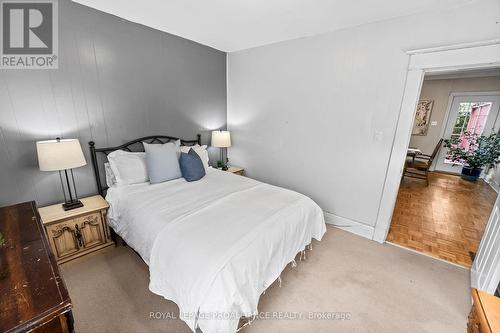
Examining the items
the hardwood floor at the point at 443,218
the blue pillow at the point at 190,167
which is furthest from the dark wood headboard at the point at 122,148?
the hardwood floor at the point at 443,218

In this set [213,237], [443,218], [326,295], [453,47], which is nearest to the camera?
[213,237]

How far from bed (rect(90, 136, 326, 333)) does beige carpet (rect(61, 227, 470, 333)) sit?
290 millimetres

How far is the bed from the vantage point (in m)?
1.28

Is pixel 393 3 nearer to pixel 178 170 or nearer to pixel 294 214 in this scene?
pixel 294 214

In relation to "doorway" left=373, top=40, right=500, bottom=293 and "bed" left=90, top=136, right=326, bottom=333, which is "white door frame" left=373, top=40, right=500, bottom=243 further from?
"bed" left=90, top=136, right=326, bottom=333

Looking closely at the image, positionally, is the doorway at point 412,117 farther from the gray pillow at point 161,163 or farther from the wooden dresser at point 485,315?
the gray pillow at point 161,163

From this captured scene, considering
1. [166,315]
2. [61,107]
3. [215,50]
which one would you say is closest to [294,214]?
[166,315]

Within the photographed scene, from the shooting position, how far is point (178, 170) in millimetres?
2613

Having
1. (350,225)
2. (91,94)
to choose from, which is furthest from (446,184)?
(91,94)

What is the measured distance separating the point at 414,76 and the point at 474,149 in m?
4.92

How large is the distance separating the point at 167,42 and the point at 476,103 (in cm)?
719

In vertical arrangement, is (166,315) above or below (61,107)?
below

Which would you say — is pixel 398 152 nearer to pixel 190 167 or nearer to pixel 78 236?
pixel 190 167

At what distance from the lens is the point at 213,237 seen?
1510 mm
